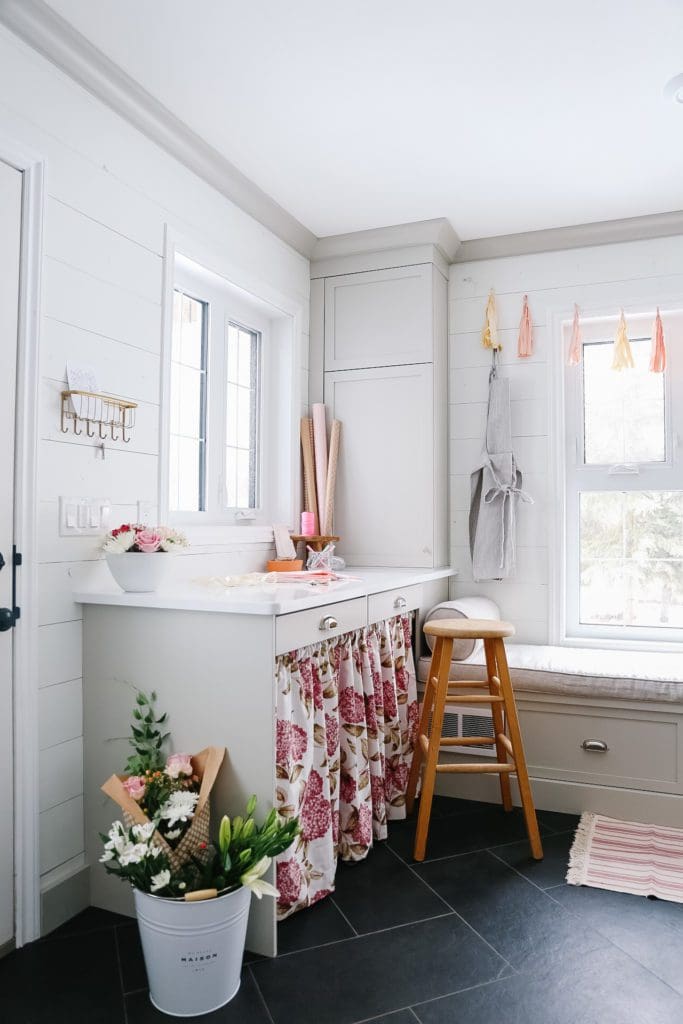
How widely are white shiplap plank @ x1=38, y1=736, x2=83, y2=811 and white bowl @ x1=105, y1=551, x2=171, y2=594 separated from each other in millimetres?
484

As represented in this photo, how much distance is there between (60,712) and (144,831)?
540 mm

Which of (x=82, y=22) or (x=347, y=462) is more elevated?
(x=82, y=22)

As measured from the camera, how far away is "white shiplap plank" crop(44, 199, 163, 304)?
2154 mm

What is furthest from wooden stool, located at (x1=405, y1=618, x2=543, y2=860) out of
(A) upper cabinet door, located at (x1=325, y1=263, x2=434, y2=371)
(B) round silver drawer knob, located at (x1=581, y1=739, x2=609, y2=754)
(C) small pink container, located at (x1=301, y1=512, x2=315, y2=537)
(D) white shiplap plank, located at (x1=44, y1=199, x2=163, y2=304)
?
(D) white shiplap plank, located at (x1=44, y1=199, x2=163, y2=304)

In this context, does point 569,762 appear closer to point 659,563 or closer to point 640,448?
point 659,563

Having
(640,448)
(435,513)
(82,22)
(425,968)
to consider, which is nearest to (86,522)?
(82,22)

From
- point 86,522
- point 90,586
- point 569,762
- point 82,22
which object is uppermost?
point 82,22

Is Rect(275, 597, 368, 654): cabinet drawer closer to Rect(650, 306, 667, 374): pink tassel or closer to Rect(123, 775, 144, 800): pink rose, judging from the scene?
Rect(123, 775, 144, 800): pink rose

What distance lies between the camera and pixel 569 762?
295 centimetres

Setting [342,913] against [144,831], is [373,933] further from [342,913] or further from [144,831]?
[144,831]

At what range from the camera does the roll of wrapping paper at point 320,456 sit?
3.60m

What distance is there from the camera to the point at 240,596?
7.11 feet

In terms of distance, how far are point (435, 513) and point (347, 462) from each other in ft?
1.62

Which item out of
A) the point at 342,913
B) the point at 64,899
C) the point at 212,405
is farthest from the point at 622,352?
the point at 64,899
